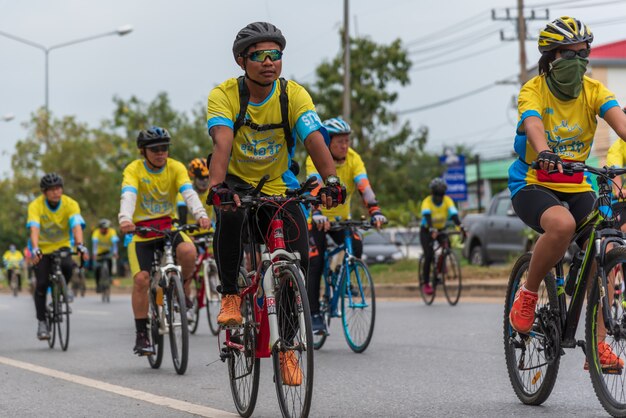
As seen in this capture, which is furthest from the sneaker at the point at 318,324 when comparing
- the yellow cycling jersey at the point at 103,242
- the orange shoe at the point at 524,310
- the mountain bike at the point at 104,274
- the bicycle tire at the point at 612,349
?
the yellow cycling jersey at the point at 103,242

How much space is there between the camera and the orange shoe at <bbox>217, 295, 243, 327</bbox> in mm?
6457

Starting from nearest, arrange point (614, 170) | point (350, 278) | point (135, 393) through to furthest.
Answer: point (614, 170), point (135, 393), point (350, 278)

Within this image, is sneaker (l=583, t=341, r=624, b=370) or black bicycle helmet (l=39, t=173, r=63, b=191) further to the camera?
black bicycle helmet (l=39, t=173, r=63, b=191)

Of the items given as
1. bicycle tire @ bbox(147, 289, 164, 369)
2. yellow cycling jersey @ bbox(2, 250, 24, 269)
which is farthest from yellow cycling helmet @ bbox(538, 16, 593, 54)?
yellow cycling jersey @ bbox(2, 250, 24, 269)

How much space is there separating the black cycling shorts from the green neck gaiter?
534 mm

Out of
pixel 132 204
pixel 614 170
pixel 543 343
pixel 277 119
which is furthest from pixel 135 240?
pixel 614 170

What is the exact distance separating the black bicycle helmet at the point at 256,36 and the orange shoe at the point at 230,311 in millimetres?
1378

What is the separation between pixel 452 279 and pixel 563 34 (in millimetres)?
11170

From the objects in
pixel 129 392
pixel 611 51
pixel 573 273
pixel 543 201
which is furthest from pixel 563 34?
pixel 611 51

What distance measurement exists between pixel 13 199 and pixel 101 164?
576cm

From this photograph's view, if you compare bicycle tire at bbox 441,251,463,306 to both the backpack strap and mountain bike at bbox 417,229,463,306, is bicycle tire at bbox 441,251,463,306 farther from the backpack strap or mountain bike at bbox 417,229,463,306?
the backpack strap

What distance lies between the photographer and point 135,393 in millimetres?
7973

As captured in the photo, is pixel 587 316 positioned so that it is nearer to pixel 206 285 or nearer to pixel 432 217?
pixel 206 285

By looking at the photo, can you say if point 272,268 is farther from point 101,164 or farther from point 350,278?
point 101,164
